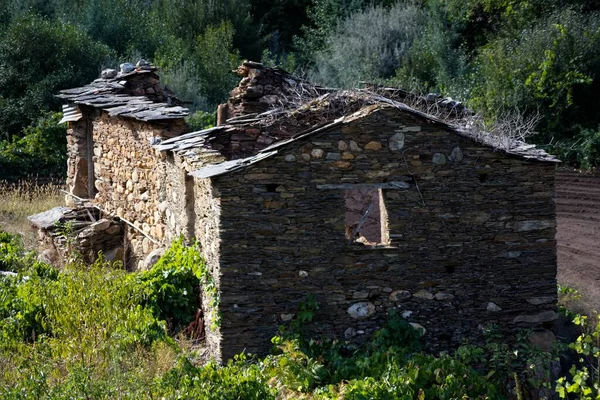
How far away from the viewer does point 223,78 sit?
28.7m

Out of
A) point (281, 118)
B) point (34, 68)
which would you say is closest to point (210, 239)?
point (281, 118)

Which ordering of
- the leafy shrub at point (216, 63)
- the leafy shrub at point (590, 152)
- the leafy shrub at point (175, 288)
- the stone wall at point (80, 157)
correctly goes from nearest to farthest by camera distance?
1. the leafy shrub at point (175, 288)
2. the stone wall at point (80, 157)
3. the leafy shrub at point (590, 152)
4. the leafy shrub at point (216, 63)

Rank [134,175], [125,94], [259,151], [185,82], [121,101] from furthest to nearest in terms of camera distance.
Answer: [185,82] < [125,94] < [121,101] < [134,175] < [259,151]

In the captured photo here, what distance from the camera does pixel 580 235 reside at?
18.1 metres

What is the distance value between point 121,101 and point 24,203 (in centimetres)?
499

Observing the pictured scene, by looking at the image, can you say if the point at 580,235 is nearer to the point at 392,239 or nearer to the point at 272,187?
the point at 392,239

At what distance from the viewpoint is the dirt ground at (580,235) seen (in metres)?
15.0

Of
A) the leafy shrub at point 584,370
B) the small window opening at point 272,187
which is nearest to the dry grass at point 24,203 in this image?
the small window opening at point 272,187

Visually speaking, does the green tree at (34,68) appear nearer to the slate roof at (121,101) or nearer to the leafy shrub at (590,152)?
the slate roof at (121,101)

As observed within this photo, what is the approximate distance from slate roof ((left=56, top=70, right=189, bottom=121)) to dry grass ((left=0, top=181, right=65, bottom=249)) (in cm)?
223

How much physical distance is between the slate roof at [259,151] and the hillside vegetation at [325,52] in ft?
27.2

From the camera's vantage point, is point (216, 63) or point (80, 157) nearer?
point (80, 157)

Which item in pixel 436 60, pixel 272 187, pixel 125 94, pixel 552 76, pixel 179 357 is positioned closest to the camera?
pixel 179 357

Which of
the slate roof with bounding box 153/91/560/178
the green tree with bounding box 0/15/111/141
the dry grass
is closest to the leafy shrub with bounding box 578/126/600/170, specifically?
the slate roof with bounding box 153/91/560/178
